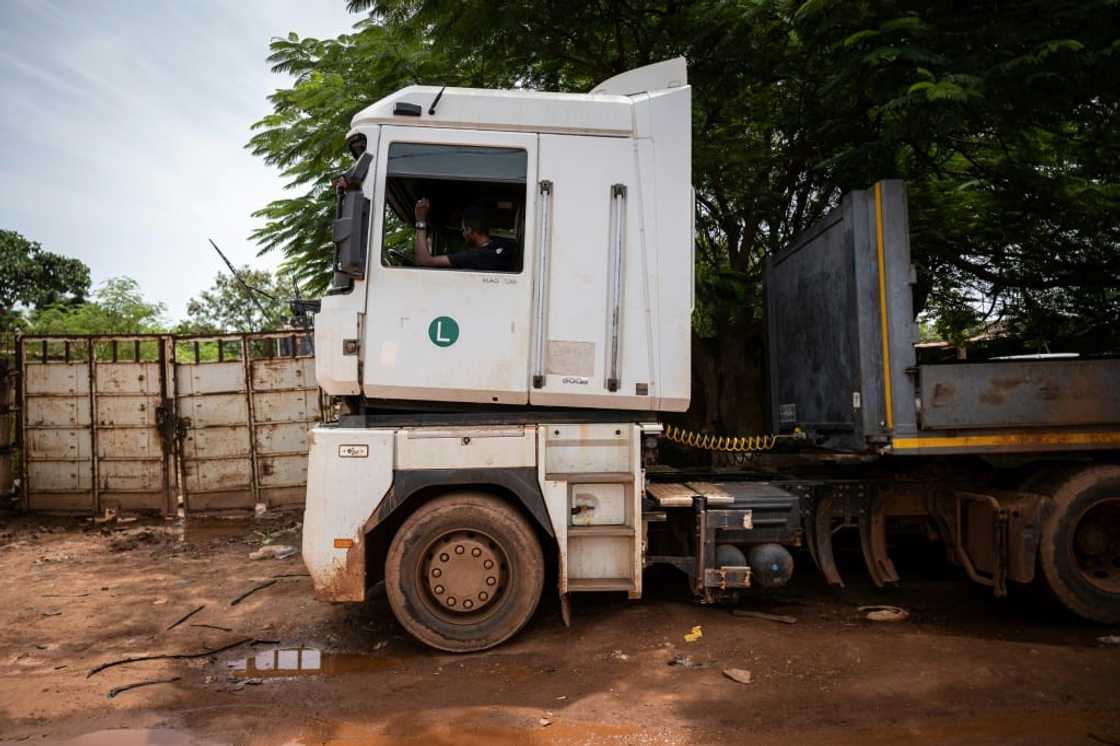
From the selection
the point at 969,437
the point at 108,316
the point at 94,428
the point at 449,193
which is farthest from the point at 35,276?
the point at 969,437

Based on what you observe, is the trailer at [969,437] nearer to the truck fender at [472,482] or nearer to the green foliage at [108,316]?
the truck fender at [472,482]

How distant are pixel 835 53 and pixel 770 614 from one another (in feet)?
13.4

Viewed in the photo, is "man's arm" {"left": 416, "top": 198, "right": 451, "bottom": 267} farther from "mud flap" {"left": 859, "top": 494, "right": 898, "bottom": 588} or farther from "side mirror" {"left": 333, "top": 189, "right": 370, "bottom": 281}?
"mud flap" {"left": 859, "top": 494, "right": 898, "bottom": 588}

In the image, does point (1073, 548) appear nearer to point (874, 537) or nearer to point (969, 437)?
point (969, 437)

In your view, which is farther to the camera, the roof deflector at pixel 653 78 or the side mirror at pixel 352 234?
the roof deflector at pixel 653 78

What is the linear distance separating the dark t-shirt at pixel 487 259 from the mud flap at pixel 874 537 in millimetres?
3083

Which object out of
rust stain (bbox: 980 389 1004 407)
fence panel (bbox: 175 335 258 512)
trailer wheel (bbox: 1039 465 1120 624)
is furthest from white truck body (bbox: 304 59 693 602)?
fence panel (bbox: 175 335 258 512)

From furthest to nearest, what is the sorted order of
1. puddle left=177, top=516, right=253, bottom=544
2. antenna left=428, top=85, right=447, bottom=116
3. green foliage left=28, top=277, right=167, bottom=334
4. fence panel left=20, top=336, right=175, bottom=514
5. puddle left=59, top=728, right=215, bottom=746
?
green foliage left=28, top=277, right=167, bottom=334 → fence panel left=20, top=336, right=175, bottom=514 → puddle left=177, top=516, right=253, bottom=544 → antenna left=428, top=85, right=447, bottom=116 → puddle left=59, top=728, right=215, bottom=746

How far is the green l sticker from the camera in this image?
4.18 metres

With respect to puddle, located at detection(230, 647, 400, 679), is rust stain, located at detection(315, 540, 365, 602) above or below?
above

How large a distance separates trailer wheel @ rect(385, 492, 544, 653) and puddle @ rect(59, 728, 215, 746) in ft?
4.06

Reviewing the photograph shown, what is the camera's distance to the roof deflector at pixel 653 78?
4.45 metres

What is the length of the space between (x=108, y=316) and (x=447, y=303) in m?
19.4

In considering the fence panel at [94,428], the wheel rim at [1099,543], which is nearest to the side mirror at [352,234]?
the wheel rim at [1099,543]
